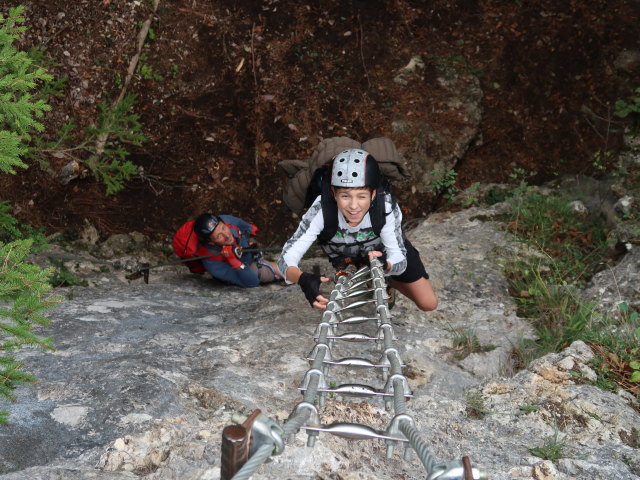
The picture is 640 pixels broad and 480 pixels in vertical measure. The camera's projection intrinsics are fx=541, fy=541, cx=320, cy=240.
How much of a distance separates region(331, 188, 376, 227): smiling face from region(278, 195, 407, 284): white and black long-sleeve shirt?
22 cm

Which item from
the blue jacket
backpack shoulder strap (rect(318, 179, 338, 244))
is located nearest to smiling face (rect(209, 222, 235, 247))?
the blue jacket

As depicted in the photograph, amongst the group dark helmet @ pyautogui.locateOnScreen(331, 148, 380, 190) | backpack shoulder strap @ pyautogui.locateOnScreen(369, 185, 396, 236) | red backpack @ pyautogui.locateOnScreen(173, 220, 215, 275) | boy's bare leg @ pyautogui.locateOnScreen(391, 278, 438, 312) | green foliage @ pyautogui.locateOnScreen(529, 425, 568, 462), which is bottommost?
green foliage @ pyautogui.locateOnScreen(529, 425, 568, 462)

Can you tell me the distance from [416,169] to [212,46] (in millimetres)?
4021

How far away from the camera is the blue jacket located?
7605 millimetres

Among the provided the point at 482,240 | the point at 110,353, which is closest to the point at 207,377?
the point at 110,353

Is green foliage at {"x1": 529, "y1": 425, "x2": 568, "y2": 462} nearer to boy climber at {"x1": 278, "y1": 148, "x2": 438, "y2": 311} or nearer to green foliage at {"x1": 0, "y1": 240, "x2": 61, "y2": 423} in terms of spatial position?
boy climber at {"x1": 278, "y1": 148, "x2": 438, "y2": 311}

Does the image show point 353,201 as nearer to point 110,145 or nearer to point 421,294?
point 421,294

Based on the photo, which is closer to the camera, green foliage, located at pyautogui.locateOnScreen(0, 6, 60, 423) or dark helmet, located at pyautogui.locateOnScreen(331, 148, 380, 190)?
green foliage, located at pyautogui.locateOnScreen(0, 6, 60, 423)

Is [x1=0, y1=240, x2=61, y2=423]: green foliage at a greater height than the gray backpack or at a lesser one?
lesser

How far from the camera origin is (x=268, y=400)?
3.37m

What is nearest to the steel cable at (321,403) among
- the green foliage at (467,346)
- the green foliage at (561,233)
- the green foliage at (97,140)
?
the green foliage at (467,346)

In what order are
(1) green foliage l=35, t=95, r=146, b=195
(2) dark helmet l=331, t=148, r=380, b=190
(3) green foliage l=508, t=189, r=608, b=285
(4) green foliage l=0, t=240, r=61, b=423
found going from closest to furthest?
(4) green foliage l=0, t=240, r=61, b=423, (2) dark helmet l=331, t=148, r=380, b=190, (3) green foliage l=508, t=189, r=608, b=285, (1) green foliage l=35, t=95, r=146, b=195

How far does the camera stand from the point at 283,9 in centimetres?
941

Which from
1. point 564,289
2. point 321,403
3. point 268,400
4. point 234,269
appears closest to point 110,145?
point 234,269
